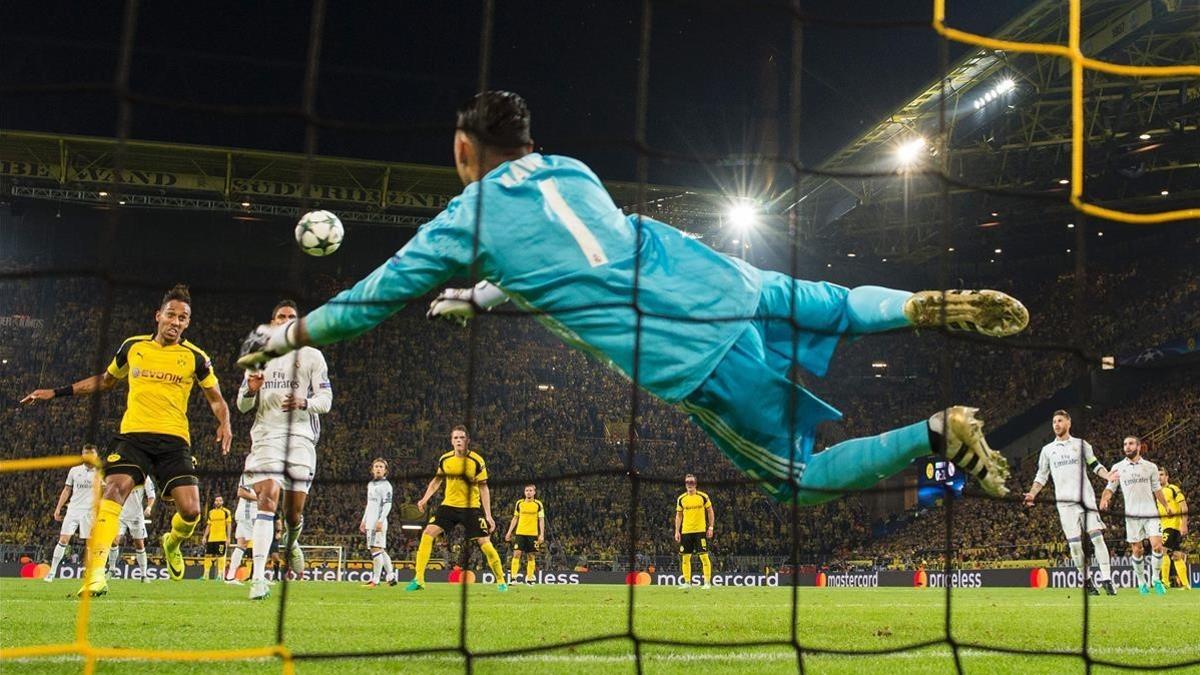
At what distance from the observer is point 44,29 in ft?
59.7

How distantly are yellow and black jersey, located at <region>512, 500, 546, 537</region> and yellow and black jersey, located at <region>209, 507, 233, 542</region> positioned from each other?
439cm

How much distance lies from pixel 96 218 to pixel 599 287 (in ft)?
81.9

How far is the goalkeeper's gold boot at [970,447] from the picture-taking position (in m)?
3.35

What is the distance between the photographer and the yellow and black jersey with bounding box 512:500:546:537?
14.3 m

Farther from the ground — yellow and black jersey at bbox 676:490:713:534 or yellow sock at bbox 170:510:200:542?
yellow and black jersey at bbox 676:490:713:534

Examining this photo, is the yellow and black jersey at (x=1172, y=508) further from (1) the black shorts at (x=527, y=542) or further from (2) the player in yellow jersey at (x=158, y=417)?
(2) the player in yellow jersey at (x=158, y=417)

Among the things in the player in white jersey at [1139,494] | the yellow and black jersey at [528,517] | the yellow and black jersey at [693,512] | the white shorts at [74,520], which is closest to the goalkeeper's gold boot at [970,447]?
the player in white jersey at [1139,494]

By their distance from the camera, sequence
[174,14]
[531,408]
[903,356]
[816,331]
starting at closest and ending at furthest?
[816,331] → [174,14] → [531,408] → [903,356]

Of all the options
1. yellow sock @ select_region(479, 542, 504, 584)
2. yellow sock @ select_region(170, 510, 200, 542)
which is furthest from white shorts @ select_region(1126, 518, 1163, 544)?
yellow sock @ select_region(170, 510, 200, 542)

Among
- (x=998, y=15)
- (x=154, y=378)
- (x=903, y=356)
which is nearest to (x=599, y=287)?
(x=154, y=378)

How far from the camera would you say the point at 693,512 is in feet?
47.0

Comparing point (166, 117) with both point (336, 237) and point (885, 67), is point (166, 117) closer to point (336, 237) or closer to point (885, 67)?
point (885, 67)

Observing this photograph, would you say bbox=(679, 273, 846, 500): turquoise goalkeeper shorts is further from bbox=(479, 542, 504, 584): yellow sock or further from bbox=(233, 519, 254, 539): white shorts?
bbox=(233, 519, 254, 539): white shorts

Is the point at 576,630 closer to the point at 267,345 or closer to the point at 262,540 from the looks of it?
the point at 262,540
